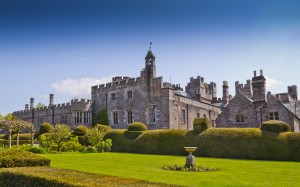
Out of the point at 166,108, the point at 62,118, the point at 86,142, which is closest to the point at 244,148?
the point at 166,108

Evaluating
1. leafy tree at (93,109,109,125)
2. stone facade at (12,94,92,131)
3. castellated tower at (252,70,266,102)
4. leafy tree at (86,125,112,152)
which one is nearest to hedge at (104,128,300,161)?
leafy tree at (86,125,112,152)

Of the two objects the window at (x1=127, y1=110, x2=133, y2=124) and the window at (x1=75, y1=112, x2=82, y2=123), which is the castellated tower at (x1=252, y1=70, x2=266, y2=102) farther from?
the window at (x1=75, y1=112, x2=82, y2=123)

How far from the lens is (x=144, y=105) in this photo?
119 ft

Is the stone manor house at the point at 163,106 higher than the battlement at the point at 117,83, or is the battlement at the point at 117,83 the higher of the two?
the battlement at the point at 117,83

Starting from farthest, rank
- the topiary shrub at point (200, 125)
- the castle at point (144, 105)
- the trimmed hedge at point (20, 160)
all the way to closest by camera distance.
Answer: the castle at point (144, 105), the topiary shrub at point (200, 125), the trimmed hedge at point (20, 160)

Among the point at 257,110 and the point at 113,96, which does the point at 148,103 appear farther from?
the point at 257,110

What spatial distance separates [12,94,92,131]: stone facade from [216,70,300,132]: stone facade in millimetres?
17320

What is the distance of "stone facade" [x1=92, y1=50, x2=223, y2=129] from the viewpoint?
113 ft

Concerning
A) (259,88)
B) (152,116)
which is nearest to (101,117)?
(152,116)

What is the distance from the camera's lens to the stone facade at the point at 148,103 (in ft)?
113

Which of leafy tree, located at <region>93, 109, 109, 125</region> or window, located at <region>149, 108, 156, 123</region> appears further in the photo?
leafy tree, located at <region>93, 109, 109, 125</region>

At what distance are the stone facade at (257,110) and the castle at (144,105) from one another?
4.73 m

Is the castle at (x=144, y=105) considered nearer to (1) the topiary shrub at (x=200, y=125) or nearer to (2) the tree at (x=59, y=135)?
(1) the topiary shrub at (x=200, y=125)

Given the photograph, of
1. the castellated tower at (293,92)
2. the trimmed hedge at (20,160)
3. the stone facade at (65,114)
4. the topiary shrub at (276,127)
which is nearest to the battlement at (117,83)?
the stone facade at (65,114)
